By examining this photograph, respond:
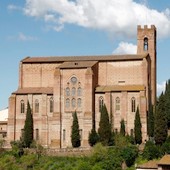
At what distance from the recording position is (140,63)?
7000 centimetres

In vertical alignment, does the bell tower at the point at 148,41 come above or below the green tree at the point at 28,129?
above

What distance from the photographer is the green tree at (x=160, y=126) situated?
195ft

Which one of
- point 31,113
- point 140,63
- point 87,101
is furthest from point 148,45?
point 31,113

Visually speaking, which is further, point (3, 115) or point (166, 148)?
point (3, 115)

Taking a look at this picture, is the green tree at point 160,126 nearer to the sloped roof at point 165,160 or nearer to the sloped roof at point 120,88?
the sloped roof at point 120,88

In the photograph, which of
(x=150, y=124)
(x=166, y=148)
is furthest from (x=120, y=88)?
(x=166, y=148)

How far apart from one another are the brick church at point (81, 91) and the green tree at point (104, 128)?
7.00 ft

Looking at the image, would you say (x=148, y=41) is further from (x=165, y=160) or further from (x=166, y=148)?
(x=165, y=160)

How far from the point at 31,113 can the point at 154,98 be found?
16608 mm

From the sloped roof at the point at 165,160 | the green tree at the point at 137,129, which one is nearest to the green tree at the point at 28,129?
the green tree at the point at 137,129

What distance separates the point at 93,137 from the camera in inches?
2547

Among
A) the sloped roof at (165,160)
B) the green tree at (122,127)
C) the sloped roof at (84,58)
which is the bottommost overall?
the sloped roof at (165,160)

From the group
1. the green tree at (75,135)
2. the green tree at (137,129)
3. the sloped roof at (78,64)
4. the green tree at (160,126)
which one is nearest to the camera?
the green tree at (160,126)

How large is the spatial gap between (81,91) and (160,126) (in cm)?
1265
